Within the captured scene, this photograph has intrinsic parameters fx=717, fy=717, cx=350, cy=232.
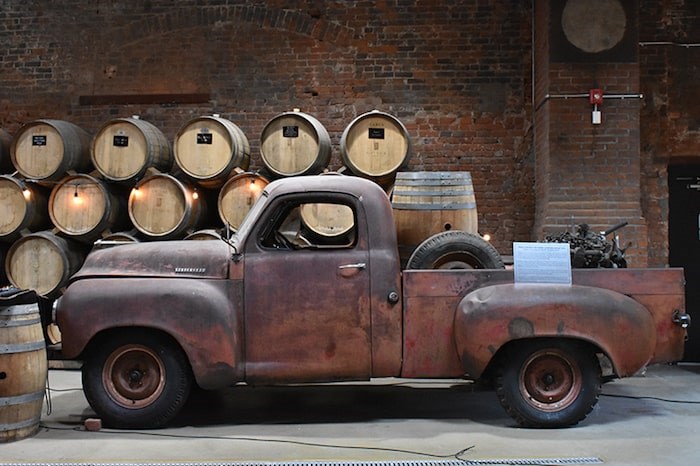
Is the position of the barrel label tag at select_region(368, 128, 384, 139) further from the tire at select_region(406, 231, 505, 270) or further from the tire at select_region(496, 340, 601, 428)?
the tire at select_region(496, 340, 601, 428)

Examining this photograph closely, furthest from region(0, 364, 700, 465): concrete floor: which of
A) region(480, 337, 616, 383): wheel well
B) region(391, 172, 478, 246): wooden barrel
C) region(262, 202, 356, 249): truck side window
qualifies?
region(262, 202, 356, 249): truck side window

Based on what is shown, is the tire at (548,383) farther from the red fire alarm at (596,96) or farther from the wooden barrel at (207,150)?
the wooden barrel at (207,150)

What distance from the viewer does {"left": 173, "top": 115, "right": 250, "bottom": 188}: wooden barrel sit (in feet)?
23.6

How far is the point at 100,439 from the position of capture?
436 centimetres

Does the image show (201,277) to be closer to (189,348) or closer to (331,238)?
(189,348)

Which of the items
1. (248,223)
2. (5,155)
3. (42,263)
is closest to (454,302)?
(248,223)

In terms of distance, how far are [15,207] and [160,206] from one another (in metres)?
1.51

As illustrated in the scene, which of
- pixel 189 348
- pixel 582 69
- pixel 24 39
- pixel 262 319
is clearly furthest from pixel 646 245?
pixel 24 39

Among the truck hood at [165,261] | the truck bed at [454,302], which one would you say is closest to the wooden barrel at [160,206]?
the truck hood at [165,261]

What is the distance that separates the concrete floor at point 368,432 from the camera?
4.00 meters

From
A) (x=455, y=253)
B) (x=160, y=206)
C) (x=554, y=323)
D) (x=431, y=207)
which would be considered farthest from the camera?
(x=160, y=206)

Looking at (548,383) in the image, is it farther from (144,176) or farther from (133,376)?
(144,176)

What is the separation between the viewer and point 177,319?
4500 millimetres

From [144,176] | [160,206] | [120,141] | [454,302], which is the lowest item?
[454,302]
